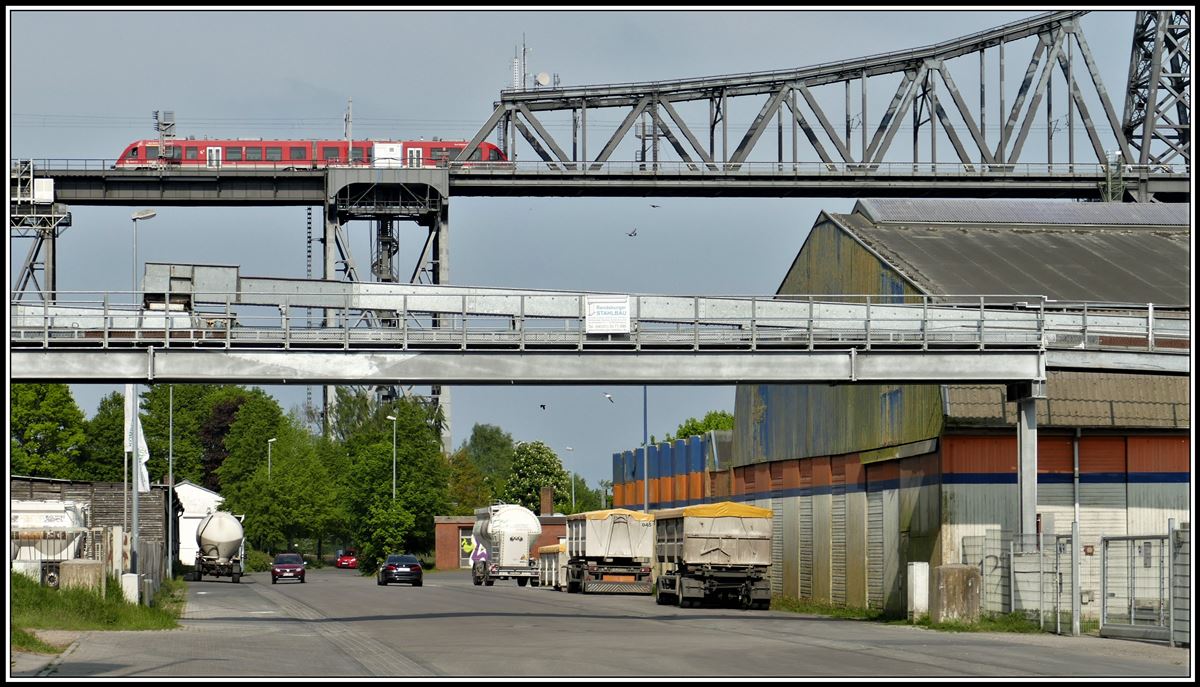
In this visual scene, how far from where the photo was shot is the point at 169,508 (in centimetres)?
6694

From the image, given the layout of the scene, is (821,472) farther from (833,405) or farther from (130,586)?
(130,586)

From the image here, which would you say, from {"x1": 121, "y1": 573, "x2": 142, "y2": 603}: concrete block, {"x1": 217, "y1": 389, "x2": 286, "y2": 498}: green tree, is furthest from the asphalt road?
{"x1": 217, "y1": 389, "x2": 286, "y2": 498}: green tree

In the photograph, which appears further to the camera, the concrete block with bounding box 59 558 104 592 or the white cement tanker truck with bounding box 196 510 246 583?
the white cement tanker truck with bounding box 196 510 246 583

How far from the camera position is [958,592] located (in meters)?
35.7

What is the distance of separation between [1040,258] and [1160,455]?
13.4 meters

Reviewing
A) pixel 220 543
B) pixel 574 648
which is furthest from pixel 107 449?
pixel 574 648

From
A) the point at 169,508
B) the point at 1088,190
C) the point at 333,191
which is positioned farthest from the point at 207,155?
the point at 1088,190

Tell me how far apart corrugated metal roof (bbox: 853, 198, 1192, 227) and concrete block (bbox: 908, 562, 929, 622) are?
69.5ft

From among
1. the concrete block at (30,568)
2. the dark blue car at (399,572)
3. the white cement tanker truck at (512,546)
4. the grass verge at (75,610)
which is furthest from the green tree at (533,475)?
the grass verge at (75,610)

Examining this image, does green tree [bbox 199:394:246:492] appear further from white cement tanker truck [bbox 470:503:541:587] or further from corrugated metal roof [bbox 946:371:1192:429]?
corrugated metal roof [bbox 946:371:1192:429]

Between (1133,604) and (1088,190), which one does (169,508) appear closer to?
(1133,604)

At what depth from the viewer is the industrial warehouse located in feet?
131

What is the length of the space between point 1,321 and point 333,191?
66298 mm

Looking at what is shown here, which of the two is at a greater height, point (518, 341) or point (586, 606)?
point (518, 341)
